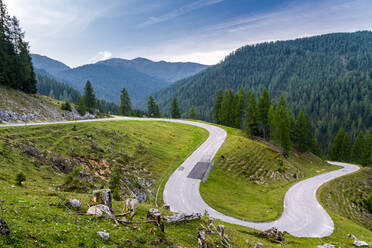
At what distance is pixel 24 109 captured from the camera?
138 feet

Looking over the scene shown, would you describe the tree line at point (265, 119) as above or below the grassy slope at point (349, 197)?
above

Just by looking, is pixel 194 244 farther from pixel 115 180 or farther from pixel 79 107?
pixel 79 107

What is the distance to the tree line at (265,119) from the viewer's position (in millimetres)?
56750

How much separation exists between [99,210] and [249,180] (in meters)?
35.5

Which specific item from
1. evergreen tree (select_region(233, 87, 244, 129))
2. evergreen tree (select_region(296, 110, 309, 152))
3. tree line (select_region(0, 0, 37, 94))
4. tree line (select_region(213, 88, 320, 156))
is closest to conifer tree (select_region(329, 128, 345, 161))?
tree line (select_region(213, 88, 320, 156))

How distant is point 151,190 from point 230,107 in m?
56.0

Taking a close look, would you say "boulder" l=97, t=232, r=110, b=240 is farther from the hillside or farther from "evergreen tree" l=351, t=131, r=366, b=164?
"evergreen tree" l=351, t=131, r=366, b=164

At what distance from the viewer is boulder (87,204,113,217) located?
10.6m

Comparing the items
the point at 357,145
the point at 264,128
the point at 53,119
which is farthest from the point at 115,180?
the point at 357,145

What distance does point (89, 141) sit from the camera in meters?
32.7

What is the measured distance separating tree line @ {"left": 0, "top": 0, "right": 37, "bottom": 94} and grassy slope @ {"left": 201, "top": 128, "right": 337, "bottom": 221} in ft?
179

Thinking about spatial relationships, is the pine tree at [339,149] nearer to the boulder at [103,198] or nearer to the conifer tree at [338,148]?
the conifer tree at [338,148]

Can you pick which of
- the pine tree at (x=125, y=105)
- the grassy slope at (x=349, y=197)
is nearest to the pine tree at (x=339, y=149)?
the grassy slope at (x=349, y=197)

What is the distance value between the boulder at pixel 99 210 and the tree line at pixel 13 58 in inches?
2128
